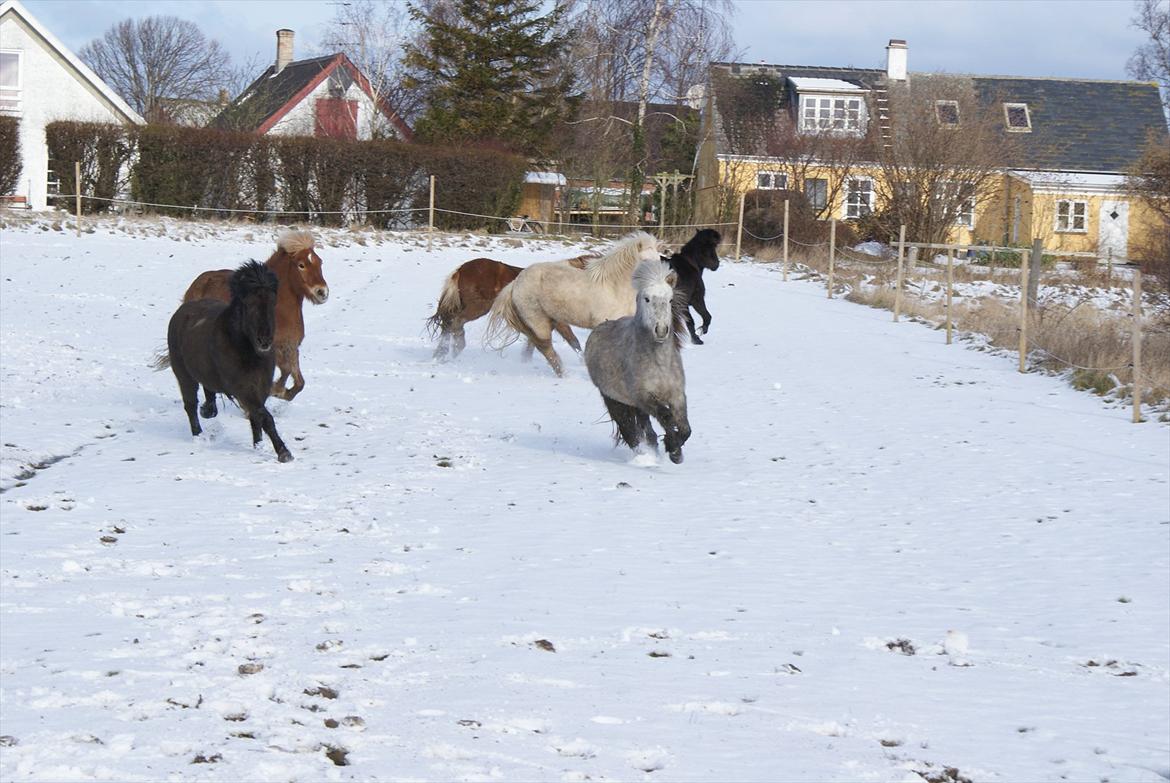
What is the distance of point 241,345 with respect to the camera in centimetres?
861

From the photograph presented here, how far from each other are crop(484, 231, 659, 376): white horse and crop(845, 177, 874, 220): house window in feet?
78.7

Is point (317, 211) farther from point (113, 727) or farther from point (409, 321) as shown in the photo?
point (113, 727)

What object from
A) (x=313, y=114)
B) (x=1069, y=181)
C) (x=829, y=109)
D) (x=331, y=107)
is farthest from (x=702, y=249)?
(x=313, y=114)

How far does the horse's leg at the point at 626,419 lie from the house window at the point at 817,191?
1080 inches

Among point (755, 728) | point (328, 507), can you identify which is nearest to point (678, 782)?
point (755, 728)

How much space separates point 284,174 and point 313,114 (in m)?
15.5

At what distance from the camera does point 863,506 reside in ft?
25.9

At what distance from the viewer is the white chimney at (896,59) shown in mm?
42656

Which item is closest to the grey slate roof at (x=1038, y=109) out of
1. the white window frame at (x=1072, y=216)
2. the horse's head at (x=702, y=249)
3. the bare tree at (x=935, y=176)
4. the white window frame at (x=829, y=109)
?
the white window frame at (x=829, y=109)

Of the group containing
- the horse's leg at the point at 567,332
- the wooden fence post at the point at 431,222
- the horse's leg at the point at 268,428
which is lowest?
the horse's leg at the point at 268,428

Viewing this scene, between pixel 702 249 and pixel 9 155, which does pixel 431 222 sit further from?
pixel 702 249

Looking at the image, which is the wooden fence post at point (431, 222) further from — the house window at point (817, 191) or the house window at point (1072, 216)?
the house window at point (1072, 216)

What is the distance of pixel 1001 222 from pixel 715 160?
8492 mm

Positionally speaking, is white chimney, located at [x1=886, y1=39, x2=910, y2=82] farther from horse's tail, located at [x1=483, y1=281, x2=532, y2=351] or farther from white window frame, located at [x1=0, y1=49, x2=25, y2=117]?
horse's tail, located at [x1=483, y1=281, x2=532, y2=351]
